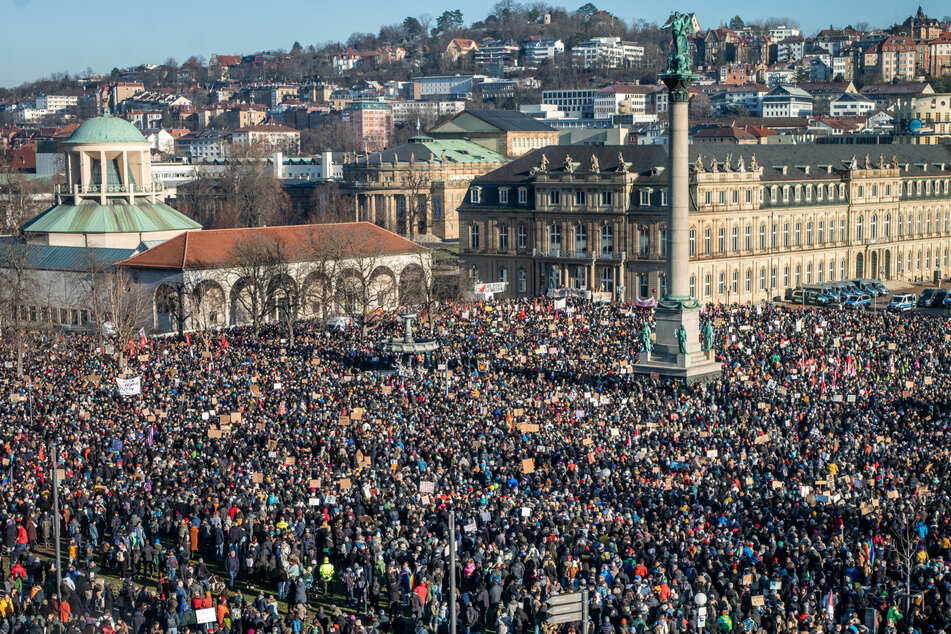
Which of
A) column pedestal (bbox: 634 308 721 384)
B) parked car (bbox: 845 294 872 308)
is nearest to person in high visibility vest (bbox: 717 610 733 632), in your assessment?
column pedestal (bbox: 634 308 721 384)

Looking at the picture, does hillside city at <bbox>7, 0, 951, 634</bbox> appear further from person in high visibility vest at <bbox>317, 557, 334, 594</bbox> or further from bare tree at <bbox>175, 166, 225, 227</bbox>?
bare tree at <bbox>175, 166, 225, 227</bbox>

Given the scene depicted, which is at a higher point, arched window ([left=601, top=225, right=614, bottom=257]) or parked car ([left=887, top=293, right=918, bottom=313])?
arched window ([left=601, top=225, right=614, bottom=257])

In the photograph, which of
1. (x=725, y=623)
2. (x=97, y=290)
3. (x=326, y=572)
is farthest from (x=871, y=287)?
(x=725, y=623)

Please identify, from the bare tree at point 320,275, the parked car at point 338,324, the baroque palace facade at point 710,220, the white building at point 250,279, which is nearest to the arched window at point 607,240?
the baroque palace facade at point 710,220

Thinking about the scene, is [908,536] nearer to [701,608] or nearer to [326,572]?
[701,608]

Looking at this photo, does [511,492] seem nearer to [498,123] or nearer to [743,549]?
[743,549]
